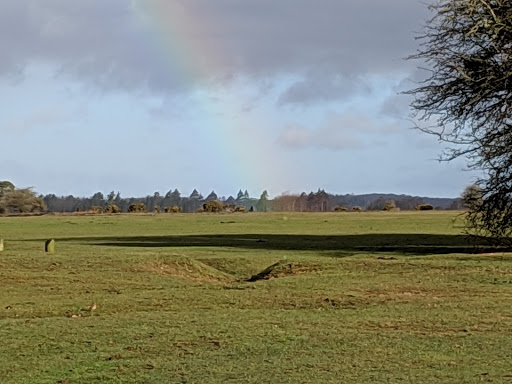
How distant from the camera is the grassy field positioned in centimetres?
1065

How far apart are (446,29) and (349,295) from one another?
44.9 feet

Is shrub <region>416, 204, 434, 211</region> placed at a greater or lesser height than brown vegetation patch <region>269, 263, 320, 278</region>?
greater

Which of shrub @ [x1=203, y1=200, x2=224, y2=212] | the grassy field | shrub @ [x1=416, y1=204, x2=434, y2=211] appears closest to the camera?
the grassy field

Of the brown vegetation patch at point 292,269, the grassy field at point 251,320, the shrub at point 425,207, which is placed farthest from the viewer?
the shrub at point 425,207

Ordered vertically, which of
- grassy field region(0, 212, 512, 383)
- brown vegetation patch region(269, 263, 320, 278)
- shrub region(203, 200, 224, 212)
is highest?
shrub region(203, 200, 224, 212)

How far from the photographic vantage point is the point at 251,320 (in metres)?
15.1

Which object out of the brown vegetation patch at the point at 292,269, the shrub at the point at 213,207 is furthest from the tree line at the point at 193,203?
the brown vegetation patch at the point at 292,269

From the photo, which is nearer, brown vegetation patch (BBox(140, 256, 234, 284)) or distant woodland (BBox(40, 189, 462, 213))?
brown vegetation patch (BBox(140, 256, 234, 284))

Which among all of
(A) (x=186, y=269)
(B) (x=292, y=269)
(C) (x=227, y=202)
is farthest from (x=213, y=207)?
(B) (x=292, y=269)

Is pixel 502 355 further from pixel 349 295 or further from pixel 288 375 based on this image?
pixel 349 295

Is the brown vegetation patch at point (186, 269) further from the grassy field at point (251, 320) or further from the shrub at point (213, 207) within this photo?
the shrub at point (213, 207)

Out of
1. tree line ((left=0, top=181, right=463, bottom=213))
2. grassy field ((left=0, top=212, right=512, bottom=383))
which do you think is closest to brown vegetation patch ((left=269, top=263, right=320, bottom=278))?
grassy field ((left=0, top=212, right=512, bottom=383))

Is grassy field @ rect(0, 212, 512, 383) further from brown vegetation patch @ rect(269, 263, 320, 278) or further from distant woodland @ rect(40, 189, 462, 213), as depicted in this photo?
distant woodland @ rect(40, 189, 462, 213)

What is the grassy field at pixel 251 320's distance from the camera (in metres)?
10.6
